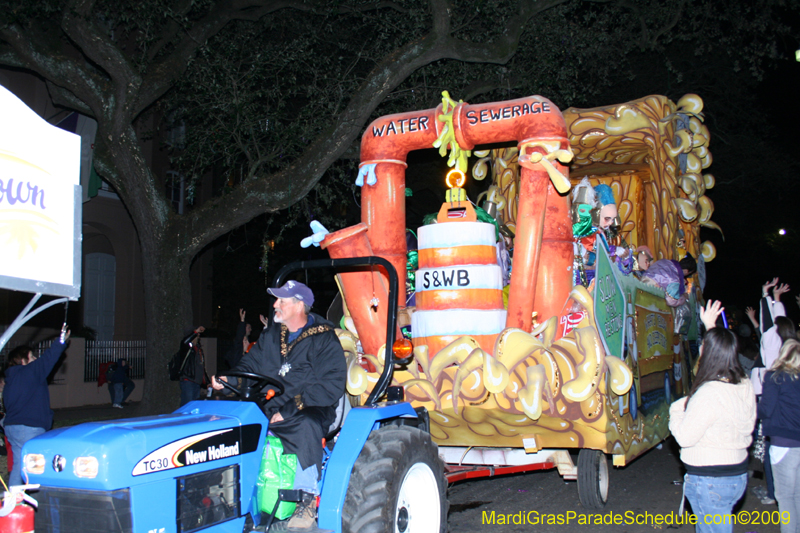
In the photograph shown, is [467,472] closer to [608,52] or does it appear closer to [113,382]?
[608,52]

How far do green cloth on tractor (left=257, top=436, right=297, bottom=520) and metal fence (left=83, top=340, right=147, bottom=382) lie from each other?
12949mm

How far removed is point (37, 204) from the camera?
10.2 feet

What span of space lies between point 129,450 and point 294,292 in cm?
168

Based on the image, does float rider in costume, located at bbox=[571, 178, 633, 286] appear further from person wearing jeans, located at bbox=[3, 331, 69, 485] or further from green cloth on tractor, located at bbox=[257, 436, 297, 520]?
person wearing jeans, located at bbox=[3, 331, 69, 485]

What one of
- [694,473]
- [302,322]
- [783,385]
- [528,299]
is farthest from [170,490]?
[783,385]

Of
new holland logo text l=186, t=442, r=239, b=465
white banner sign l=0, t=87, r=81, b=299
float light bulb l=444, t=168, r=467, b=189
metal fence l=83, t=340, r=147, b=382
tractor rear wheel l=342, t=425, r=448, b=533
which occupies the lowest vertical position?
tractor rear wheel l=342, t=425, r=448, b=533

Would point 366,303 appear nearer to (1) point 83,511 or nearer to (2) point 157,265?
(1) point 83,511

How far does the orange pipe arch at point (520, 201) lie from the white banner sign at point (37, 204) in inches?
111

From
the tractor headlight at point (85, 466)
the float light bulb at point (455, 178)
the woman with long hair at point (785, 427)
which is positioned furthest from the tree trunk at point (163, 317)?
the woman with long hair at point (785, 427)

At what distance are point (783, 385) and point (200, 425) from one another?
12.8 ft

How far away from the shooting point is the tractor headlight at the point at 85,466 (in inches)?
116

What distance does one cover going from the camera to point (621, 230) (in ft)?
32.2

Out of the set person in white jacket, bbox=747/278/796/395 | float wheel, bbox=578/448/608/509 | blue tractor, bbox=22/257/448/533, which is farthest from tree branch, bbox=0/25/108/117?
person in white jacket, bbox=747/278/796/395

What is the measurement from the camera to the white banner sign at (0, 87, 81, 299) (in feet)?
9.68
